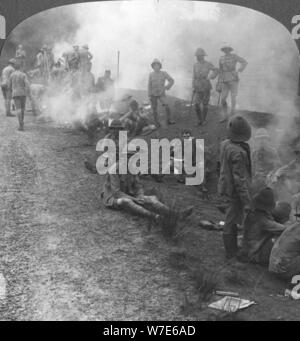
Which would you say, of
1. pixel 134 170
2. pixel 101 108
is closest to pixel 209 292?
pixel 134 170

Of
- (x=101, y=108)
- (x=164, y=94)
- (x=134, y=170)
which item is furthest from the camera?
(x=101, y=108)

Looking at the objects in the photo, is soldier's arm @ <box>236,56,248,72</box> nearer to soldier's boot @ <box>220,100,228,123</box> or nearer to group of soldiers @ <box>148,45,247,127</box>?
group of soldiers @ <box>148,45,247,127</box>

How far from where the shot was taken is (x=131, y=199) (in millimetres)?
7238

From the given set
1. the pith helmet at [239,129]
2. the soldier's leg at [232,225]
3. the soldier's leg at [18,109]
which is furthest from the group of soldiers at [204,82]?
the soldier's leg at [18,109]

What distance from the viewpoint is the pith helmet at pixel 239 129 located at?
5.54m

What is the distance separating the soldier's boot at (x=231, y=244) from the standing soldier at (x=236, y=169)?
0.50 feet

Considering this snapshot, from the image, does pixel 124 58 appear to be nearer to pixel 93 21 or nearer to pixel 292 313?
pixel 93 21

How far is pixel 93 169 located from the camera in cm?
886

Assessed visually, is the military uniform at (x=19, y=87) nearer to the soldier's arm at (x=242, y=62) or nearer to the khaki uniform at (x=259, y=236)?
the soldier's arm at (x=242, y=62)

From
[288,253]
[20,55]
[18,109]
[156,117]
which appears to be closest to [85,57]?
[20,55]

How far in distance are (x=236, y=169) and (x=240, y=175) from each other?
0.08 meters

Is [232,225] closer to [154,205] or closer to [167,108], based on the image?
[154,205]

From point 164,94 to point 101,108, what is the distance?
6.90 feet
